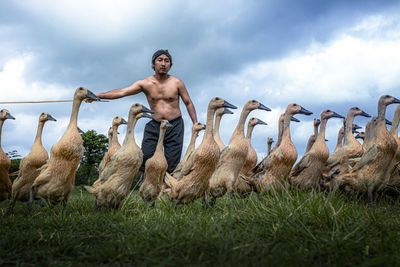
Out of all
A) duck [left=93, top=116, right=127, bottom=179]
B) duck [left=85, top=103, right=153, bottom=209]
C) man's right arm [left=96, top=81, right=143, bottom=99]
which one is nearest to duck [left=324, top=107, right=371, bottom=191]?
duck [left=85, top=103, right=153, bottom=209]

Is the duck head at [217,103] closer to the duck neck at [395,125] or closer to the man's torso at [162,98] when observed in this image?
the man's torso at [162,98]

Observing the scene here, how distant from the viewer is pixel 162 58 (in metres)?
9.67

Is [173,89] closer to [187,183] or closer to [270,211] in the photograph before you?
[187,183]

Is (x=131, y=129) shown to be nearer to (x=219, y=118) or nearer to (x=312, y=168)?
(x=219, y=118)

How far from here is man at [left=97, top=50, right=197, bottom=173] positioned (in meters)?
9.41

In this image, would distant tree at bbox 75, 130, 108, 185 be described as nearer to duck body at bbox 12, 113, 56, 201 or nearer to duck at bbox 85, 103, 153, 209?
duck body at bbox 12, 113, 56, 201

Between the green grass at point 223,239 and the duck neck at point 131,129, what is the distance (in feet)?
5.66

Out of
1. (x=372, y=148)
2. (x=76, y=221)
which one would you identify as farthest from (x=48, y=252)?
(x=372, y=148)

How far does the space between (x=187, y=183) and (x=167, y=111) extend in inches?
82.3

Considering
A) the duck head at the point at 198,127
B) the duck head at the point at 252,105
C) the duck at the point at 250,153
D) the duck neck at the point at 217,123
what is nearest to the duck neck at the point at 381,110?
the duck head at the point at 252,105

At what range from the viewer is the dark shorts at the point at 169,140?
941cm

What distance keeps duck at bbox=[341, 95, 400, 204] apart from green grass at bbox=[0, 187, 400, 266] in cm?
180

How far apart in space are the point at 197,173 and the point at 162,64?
2.77 meters

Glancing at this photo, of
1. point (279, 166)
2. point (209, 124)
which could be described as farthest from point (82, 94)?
point (279, 166)
